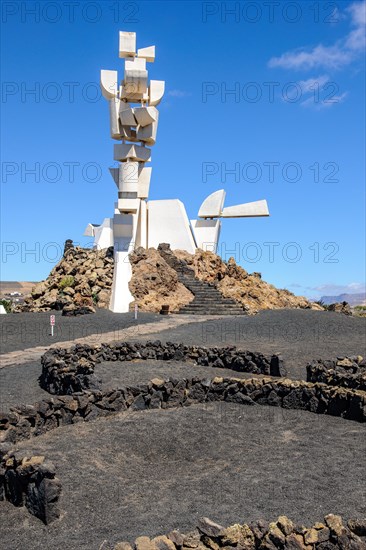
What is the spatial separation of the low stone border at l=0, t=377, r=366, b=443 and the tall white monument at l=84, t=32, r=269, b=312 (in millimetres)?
19455

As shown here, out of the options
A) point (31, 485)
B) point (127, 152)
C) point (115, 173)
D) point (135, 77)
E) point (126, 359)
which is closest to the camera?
point (31, 485)

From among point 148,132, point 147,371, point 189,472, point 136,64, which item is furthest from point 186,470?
point 136,64

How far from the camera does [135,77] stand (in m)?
32.9

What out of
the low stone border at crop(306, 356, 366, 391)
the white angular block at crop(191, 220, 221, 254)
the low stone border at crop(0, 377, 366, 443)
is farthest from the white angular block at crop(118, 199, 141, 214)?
the low stone border at crop(0, 377, 366, 443)

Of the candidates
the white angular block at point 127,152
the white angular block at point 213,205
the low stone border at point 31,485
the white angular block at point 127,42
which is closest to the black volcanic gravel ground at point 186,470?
the low stone border at point 31,485

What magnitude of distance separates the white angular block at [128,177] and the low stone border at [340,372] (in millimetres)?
21616

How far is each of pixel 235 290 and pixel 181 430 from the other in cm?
2433

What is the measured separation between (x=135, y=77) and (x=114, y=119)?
2818mm

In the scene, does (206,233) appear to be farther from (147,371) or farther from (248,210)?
(147,371)

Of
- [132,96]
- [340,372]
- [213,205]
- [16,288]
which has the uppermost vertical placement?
[132,96]

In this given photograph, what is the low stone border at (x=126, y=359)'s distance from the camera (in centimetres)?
1268

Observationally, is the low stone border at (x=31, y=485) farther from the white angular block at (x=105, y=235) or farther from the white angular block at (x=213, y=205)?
the white angular block at (x=213, y=205)

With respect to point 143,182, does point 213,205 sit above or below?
below

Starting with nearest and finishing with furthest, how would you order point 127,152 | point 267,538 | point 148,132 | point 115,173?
point 267,538 < point 127,152 < point 148,132 < point 115,173
